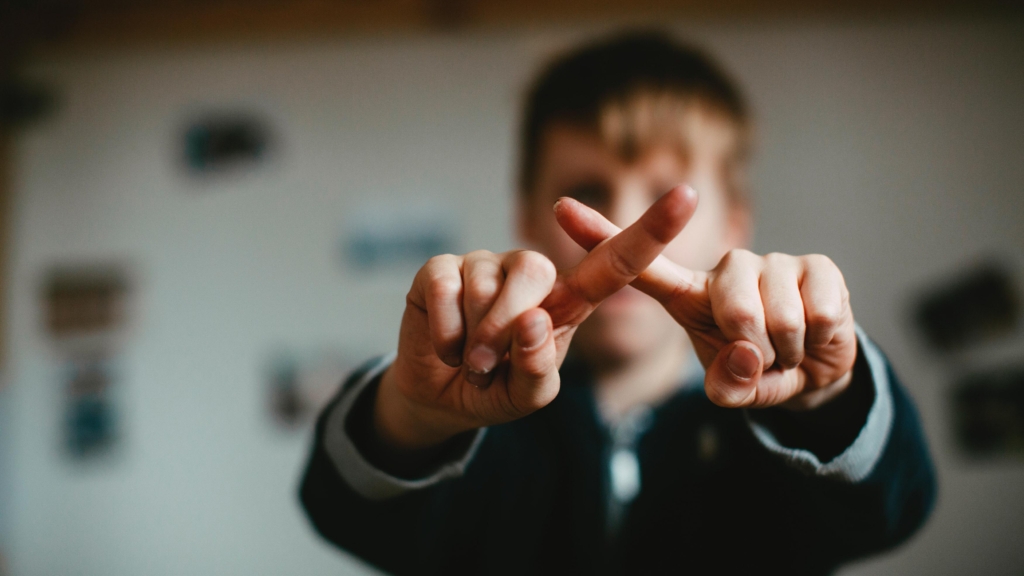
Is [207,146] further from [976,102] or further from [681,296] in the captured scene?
[976,102]

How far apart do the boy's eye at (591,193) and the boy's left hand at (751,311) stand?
0.33 m

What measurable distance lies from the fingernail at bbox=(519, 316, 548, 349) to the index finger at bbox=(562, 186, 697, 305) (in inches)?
1.3

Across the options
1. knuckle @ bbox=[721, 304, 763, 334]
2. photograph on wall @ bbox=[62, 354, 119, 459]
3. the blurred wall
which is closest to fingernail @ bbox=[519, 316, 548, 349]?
knuckle @ bbox=[721, 304, 763, 334]

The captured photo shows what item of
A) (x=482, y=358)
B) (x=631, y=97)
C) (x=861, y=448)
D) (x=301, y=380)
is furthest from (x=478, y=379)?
(x=301, y=380)

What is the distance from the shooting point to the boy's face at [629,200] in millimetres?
592

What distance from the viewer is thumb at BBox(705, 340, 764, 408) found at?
0.85 ft

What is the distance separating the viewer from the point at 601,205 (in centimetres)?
61

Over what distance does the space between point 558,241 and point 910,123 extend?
75 centimetres

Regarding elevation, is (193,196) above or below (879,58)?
below

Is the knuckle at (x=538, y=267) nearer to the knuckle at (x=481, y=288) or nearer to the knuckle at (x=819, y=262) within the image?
the knuckle at (x=481, y=288)

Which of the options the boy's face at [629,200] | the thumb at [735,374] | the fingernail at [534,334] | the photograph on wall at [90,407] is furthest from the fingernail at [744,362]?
the photograph on wall at [90,407]

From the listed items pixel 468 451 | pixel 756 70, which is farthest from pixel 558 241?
pixel 756 70

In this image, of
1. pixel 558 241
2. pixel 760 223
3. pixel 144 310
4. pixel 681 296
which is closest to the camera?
pixel 681 296

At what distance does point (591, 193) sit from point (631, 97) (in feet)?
0.46
